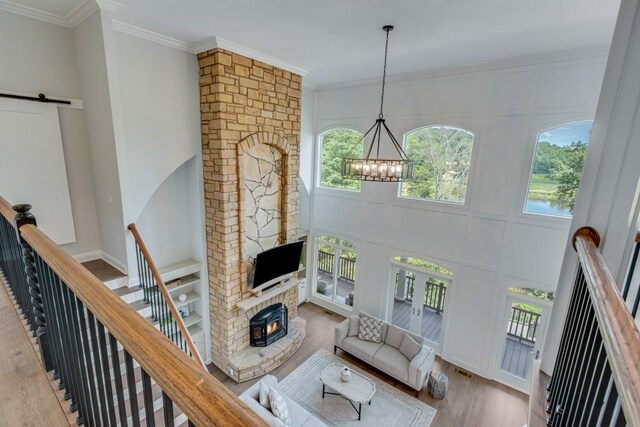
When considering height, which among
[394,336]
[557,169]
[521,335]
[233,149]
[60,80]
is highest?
[60,80]

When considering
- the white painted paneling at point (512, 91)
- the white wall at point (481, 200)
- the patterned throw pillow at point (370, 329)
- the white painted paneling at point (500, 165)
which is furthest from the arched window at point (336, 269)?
the white painted paneling at point (512, 91)

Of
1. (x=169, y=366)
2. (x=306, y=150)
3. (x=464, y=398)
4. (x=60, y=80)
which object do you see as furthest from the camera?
(x=306, y=150)

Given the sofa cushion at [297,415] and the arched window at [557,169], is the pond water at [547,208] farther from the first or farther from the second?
the sofa cushion at [297,415]

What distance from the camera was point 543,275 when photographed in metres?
4.57

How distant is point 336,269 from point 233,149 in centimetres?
400

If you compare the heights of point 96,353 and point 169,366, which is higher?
point 169,366

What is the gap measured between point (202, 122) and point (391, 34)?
2941 mm

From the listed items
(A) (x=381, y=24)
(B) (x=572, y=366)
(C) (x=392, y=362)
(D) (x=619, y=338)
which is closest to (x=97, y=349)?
(D) (x=619, y=338)

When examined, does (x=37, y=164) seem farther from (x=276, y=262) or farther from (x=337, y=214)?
(x=337, y=214)

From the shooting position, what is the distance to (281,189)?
5625 mm

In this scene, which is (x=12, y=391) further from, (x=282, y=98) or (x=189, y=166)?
(x=282, y=98)

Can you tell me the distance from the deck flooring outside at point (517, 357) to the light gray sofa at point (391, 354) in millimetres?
1270

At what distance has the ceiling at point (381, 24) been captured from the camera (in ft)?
9.86

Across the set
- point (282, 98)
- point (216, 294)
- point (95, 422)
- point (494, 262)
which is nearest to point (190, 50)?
point (282, 98)
